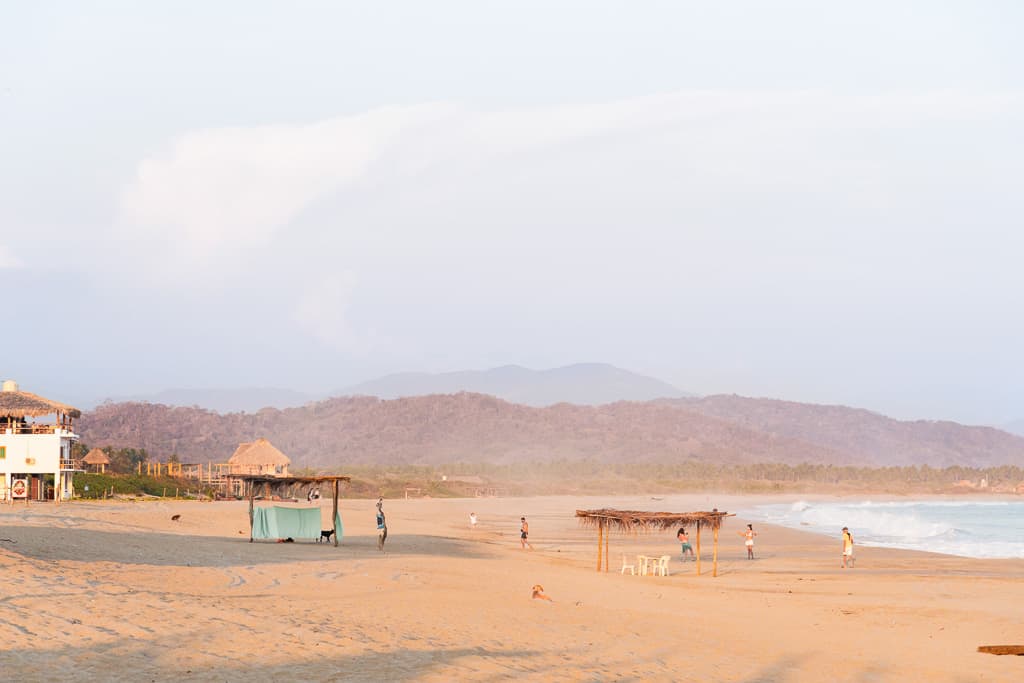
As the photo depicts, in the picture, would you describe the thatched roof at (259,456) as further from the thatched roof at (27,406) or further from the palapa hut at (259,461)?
the thatched roof at (27,406)

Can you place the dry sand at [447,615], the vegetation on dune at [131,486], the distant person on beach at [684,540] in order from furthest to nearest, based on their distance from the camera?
1. the vegetation on dune at [131,486]
2. the distant person on beach at [684,540]
3. the dry sand at [447,615]

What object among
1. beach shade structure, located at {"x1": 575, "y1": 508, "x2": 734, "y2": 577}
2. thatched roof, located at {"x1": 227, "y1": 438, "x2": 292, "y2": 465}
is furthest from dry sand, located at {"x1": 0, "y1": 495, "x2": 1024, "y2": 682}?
thatched roof, located at {"x1": 227, "y1": 438, "x2": 292, "y2": 465}

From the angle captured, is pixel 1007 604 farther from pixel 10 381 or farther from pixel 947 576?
pixel 10 381

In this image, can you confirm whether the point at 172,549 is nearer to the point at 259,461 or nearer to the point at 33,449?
the point at 33,449

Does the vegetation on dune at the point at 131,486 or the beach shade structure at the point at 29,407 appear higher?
the beach shade structure at the point at 29,407

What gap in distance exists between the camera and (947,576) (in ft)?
91.1

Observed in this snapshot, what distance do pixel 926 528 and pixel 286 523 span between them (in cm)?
4026

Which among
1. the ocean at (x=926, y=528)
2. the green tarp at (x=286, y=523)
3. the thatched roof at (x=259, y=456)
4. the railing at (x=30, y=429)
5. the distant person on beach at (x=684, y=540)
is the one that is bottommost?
the ocean at (x=926, y=528)

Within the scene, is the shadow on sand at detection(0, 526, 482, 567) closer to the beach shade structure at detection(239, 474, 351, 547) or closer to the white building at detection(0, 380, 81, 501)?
the beach shade structure at detection(239, 474, 351, 547)

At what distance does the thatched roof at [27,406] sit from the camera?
46.2 meters

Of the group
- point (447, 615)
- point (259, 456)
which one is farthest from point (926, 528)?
point (447, 615)

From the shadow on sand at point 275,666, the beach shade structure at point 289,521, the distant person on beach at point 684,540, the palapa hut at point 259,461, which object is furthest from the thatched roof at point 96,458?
the shadow on sand at point 275,666

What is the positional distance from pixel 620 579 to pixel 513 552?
7.93 metres

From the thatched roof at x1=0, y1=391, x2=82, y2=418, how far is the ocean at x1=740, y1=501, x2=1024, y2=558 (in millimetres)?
38420
